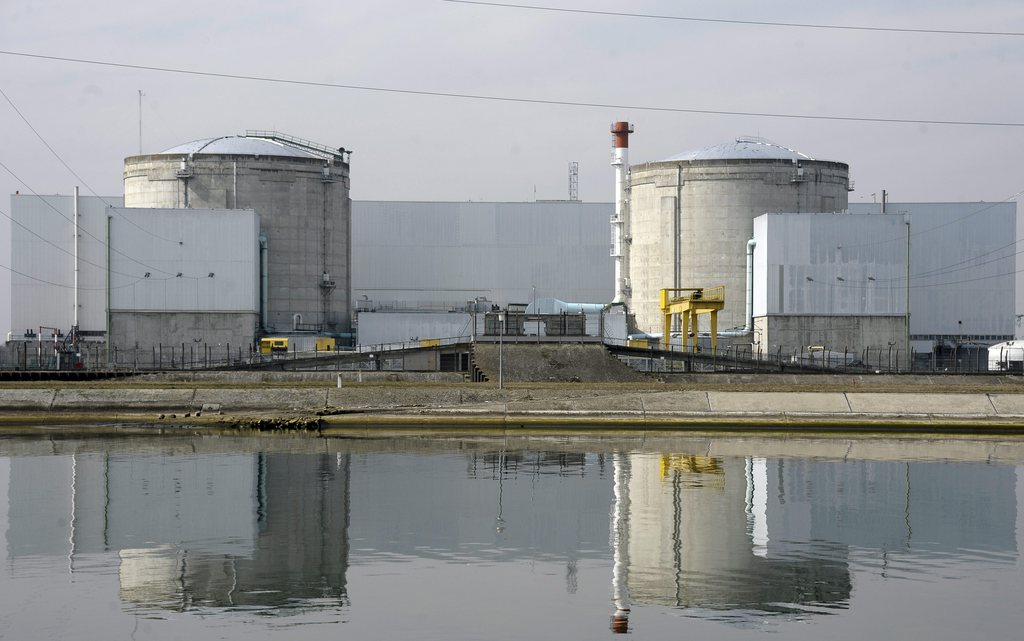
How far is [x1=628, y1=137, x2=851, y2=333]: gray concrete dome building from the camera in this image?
274ft

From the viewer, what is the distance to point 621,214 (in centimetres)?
8844

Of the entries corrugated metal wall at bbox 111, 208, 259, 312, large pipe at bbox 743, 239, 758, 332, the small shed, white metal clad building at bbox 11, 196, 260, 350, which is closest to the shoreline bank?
white metal clad building at bbox 11, 196, 260, 350

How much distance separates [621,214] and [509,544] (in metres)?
67.0

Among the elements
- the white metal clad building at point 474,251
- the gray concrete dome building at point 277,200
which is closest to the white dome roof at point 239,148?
the gray concrete dome building at point 277,200

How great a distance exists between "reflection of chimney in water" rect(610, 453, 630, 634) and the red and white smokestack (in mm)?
55144

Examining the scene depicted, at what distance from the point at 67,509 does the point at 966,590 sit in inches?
689

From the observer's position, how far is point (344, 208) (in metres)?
86.8

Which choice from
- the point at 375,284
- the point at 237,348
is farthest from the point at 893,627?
the point at 375,284

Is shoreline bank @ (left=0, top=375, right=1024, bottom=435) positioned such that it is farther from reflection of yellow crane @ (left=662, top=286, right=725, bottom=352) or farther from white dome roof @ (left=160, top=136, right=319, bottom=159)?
white dome roof @ (left=160, top=136, right=319, bottom=159)

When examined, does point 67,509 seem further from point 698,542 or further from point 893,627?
point 893,627

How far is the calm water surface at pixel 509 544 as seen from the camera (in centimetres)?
1728

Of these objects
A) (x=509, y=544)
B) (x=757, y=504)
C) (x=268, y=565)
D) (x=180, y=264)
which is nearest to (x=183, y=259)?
(x=180, y=264)

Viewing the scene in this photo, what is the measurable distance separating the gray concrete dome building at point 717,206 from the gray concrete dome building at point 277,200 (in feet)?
68.5

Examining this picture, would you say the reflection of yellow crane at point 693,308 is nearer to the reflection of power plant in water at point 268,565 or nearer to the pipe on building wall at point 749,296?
the pipe on building wall at point 749,296
